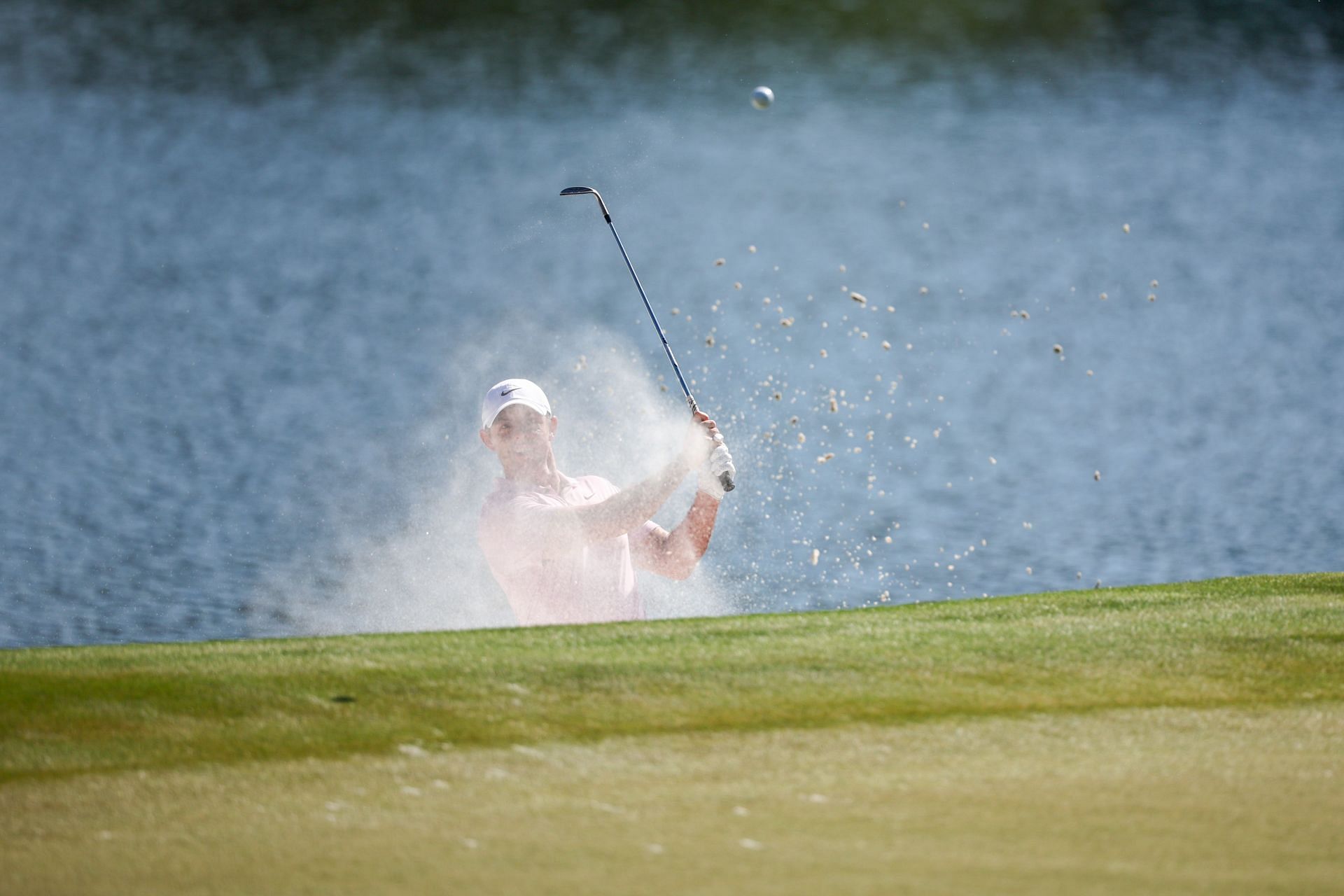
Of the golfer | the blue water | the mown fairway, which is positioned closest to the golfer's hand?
the golfer

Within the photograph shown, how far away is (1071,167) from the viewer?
2139 centimetres

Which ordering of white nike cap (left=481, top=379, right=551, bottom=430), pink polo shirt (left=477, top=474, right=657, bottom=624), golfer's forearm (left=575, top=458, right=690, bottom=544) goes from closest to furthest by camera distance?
golfer's forearm (left=575, top=458, right=690, bottom=544)
pink polo shirt (left=477, top=474, right=657, bottom=624)
white nike cap (left=481, top=379, right=551, bottom=430)

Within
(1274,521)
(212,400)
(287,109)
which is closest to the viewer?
(1274,521)

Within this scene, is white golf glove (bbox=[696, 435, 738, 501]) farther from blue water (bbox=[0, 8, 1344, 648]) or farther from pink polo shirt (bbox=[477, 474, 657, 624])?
blue water (bbox=[0, 8, 1344, 648])

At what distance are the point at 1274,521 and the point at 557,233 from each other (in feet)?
30.8

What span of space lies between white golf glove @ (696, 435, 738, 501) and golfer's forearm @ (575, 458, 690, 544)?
3.4 inches

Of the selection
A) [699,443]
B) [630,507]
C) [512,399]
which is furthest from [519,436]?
[699,443]

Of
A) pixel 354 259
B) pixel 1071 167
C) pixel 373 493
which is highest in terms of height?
pixel 1071 167

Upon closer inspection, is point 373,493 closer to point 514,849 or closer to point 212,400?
point 212,400

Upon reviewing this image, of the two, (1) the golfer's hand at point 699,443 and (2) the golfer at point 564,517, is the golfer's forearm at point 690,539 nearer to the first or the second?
(2) the golfer at point 564,517

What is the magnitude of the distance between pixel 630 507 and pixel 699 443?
0.31 metres

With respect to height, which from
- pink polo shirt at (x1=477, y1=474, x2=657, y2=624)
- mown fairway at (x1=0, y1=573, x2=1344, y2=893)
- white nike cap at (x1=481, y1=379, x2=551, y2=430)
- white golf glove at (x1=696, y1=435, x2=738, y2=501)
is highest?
white nike cap at (x1=481, y1=379, x2=551, y2=430)

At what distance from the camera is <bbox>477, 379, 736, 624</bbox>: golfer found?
5.63 metres

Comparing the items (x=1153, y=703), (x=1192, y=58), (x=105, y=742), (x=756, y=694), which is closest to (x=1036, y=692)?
(x=1153, y=703)
